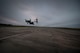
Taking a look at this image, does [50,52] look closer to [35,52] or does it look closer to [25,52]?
[35,52]

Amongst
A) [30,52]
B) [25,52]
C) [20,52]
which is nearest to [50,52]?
[30,52]

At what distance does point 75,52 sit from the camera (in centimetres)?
207

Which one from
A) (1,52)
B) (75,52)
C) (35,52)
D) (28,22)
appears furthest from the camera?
(28,22)

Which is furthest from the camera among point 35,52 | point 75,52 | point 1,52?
point 75,52

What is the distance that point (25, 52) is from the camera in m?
1.90

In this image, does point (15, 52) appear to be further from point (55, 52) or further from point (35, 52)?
point (55, 52)

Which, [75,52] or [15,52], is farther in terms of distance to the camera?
[75,52]

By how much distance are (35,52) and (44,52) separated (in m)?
0.36

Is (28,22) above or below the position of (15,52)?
above

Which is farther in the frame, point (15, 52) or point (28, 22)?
point (28, 22)

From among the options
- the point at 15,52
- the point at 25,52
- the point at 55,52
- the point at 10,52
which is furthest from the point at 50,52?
the point at 10,52

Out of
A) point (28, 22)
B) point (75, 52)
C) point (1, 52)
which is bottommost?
point (75, 52)

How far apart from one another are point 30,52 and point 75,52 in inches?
72.6

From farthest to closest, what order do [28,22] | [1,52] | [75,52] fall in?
[28,22] → [75,52] → [1,52]
